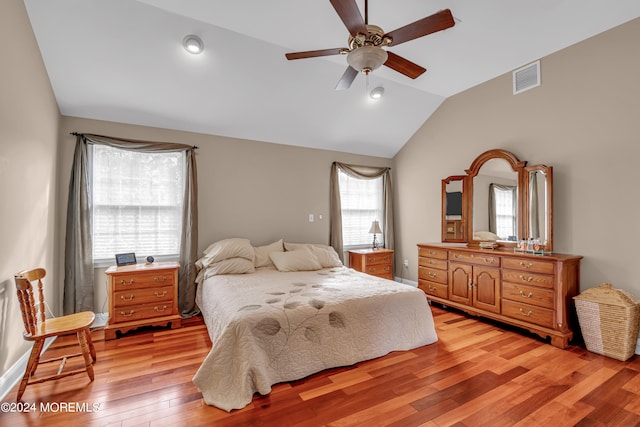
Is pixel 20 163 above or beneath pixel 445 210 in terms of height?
above

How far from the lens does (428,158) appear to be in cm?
481

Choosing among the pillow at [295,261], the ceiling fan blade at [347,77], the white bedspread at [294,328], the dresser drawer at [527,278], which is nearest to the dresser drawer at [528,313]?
the dresser drawer at [527,278]

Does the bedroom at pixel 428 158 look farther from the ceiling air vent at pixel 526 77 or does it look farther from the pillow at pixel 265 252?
the pillow at pixel 265 252

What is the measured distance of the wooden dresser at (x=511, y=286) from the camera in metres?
2.87

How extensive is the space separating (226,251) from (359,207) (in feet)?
8.41

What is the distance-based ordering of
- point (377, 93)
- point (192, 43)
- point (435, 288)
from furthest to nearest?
point (435, 288) → point (377, 93) → point (192, 43)

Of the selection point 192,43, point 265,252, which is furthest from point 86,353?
point 192,43

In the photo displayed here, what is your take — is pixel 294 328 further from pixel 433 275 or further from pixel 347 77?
pixel 433 275

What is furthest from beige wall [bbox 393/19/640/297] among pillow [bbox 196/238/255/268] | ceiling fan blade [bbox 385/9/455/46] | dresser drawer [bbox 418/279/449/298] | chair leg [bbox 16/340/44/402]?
chair leg [bbox 16/340/44/402]

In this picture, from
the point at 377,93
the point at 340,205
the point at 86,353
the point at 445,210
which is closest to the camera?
the point at 86,353

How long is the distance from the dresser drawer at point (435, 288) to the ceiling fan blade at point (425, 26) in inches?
124

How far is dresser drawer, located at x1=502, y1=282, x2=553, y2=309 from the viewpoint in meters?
2.93

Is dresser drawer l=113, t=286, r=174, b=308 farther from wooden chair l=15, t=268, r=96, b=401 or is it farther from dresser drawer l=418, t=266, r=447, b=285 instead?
dresser drawer l=418, t=266, r=447, b=285

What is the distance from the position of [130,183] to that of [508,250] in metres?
4.69
